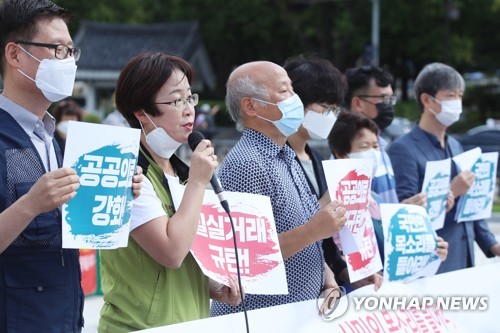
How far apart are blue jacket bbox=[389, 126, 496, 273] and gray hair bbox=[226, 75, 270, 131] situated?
5.04 feet

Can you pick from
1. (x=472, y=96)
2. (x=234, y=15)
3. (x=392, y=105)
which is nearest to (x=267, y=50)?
(x=234, y=15)

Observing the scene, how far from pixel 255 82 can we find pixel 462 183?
5.86 ft

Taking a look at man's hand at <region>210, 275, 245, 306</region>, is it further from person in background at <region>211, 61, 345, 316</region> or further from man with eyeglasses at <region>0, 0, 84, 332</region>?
man with eyeglasses at <region>0, 0, 84, 332</region>

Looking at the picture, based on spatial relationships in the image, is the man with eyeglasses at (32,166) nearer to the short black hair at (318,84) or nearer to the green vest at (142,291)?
the green vest at (142,291)

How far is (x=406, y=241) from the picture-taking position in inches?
162

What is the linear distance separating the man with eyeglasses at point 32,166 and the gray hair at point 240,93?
0.98m

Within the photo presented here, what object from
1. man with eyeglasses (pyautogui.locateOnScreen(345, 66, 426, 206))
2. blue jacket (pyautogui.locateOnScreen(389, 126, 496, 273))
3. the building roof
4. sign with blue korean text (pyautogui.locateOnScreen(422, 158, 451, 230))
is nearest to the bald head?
sign with blue korean text (pyautogui.locateOnScreen(422, 158, 451, 230))

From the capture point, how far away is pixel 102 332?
307cm

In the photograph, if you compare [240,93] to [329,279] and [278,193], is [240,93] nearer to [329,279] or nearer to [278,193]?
[278,193]

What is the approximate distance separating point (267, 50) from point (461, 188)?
36.9m

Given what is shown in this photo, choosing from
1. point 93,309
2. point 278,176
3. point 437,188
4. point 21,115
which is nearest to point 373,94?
point 437,188

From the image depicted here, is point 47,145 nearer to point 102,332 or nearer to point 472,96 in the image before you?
point 102,332

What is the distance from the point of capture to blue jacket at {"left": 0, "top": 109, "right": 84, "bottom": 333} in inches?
106

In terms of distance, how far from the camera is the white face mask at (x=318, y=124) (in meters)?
4.36
